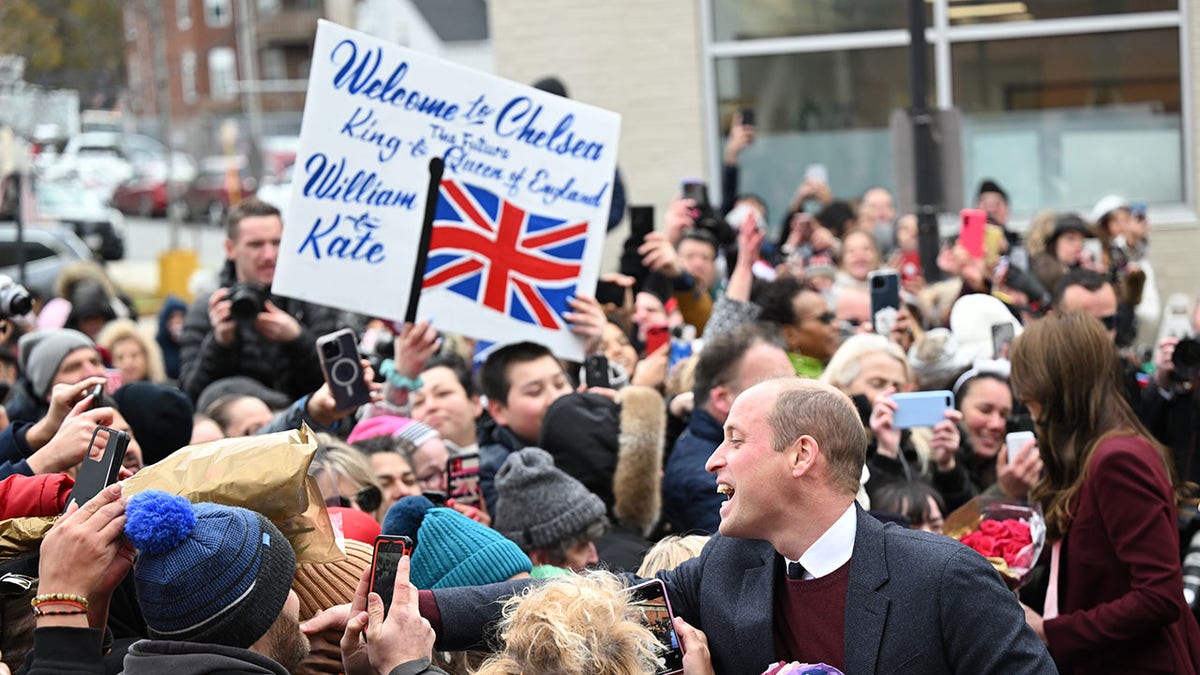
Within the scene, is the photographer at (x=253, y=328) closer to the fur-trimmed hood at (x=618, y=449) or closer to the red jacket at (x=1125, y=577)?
the fur-trimmed hood at (x=618, y=449)

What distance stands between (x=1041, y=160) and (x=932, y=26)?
1.70 m

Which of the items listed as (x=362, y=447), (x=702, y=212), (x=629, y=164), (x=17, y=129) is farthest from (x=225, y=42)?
(x=362, y=447)

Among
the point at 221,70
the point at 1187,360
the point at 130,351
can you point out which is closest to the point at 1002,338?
the point at 1187,360

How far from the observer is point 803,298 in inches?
283

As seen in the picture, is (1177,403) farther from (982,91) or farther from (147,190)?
(147,190)

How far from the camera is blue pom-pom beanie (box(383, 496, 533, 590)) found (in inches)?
142

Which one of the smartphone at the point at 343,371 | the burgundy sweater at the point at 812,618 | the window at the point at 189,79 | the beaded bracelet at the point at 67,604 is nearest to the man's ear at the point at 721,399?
the smartphone at the point at 343,371

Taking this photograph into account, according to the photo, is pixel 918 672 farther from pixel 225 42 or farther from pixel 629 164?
pixel 225 42

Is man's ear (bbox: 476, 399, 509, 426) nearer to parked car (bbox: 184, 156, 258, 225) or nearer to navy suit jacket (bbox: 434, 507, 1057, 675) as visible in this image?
navy suit jacket (bbox: 434, 507, 1057, 675)

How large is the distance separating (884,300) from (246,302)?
2907 mm

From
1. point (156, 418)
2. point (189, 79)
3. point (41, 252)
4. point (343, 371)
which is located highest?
point (189, 79)

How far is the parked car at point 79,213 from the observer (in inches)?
1166

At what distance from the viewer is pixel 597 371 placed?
588cm

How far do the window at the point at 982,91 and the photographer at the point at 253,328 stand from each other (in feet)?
25.2
